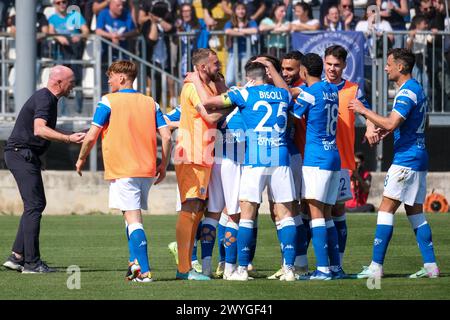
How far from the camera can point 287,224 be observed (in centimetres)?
1245

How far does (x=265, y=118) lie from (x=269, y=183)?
26.5 inches

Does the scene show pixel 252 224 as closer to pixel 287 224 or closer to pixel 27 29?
pixel 287 224

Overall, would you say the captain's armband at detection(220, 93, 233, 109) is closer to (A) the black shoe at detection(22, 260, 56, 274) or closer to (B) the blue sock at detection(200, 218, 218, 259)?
(B) the blue sock at detection(200, 218, 218, 259)

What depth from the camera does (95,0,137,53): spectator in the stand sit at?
2358cm

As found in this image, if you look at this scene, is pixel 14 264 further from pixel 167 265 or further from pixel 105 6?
pixel 105 6

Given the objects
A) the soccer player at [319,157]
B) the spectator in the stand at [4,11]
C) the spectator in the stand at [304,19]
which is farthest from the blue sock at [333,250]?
the spectator in the stand at [4,11]

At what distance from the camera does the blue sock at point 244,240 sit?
12.4 m

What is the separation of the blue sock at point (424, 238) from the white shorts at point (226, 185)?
1.90 m

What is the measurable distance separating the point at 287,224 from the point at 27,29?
430 inches

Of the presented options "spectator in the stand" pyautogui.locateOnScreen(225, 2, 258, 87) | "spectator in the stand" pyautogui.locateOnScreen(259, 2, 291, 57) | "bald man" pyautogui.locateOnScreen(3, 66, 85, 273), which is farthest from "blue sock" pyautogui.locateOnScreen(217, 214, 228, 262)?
"spectator in the stand" pyautogui.locateOnScreen(259, 2, 291, 57)

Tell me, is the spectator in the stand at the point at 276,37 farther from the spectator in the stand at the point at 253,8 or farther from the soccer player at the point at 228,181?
the soccer player at the point at 228,181
